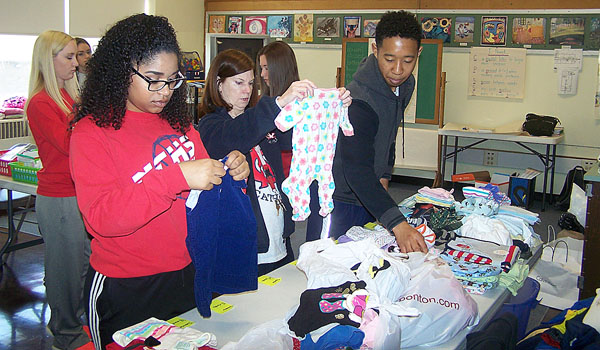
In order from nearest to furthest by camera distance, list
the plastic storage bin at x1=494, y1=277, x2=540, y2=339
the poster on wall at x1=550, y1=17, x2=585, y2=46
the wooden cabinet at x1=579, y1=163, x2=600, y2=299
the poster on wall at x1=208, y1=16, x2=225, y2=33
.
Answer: the plastic storage bin at x1=494, y1=277, x2=540, y2=339 → the wooden cabinet at x1=579, y1=163, x2=600, y2=299 → the poster on wall at x1=550, y1=17, x2=585, y2=46 → the poster on wall at x1=208, y1=16, x2=225, y2=33

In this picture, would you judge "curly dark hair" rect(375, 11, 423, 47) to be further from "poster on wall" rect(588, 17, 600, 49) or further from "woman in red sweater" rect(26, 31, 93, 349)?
"poster on wall" rect(588, 17, 600, 49)

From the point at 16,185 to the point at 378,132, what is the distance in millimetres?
2713

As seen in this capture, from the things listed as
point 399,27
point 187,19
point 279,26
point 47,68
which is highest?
point 187,19

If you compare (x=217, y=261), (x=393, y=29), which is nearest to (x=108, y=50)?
(x=217, y=261)

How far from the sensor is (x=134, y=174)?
157 centimetres

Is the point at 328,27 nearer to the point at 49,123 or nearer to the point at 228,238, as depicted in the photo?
the point at 49,123

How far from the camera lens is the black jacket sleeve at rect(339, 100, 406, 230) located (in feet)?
6.97

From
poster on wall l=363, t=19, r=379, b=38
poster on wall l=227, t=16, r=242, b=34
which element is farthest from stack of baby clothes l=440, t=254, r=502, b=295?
poster on wall l=227, t=16, r=242, b=34

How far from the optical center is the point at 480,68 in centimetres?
683

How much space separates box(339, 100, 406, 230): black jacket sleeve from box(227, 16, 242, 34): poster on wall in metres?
6.58

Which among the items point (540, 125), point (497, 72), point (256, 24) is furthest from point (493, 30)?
point (256, 24)

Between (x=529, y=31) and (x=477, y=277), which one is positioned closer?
(x=477, y=277)

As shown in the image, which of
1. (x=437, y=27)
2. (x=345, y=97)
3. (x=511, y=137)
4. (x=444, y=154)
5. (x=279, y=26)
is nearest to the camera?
(x=345, y=97)

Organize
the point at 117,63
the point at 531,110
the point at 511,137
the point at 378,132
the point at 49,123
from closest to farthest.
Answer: the point at 117,63, the point at 378,132, the point at 49,123, the point at 511,137, the point at 531,110
